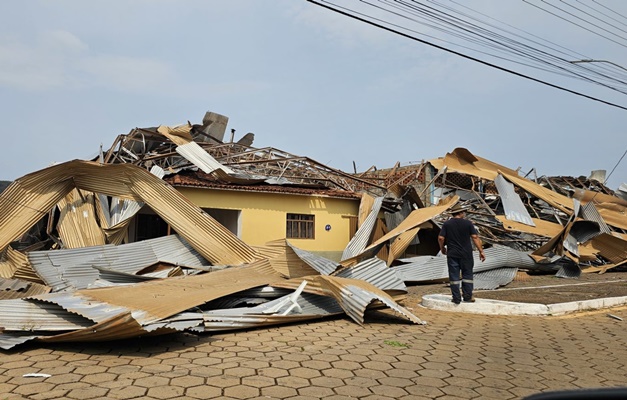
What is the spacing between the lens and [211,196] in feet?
47.9

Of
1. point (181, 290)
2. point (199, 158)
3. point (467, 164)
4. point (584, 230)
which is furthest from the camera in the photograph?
point (467, 164)

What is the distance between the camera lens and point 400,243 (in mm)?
14102

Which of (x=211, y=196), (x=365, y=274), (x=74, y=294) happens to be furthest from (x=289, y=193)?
(x=74, y=294)

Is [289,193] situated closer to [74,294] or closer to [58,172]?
[58,172]

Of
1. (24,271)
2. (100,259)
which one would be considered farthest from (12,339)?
(24,271)

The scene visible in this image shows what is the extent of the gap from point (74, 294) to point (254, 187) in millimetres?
8885

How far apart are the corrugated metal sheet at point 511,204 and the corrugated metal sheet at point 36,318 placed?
1148 cm

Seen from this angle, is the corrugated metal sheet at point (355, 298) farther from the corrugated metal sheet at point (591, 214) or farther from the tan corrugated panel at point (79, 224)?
the corrugated metal sheet at point (591, 214)

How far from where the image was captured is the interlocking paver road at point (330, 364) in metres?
4.18

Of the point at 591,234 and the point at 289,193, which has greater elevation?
the point at 289,193

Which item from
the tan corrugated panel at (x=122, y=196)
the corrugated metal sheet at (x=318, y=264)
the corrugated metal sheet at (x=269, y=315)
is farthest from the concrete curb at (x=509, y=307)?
the tan corrugated panel at (x=122, y=196)

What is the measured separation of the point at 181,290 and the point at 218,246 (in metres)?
3.67

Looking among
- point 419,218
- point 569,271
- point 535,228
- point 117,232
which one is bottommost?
point 569,271

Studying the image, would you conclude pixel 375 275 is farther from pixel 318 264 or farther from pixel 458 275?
pixel 458 275
